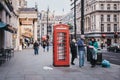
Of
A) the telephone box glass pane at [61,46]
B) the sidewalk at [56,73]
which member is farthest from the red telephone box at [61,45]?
the sidewalk at [56,73]

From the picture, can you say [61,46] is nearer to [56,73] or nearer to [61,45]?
[61,45]

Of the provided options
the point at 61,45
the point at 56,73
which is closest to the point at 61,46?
the point at 61,45

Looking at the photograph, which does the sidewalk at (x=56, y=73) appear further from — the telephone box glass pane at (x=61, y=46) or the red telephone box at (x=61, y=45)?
the telephone box glass pane at (x=61, y=46)

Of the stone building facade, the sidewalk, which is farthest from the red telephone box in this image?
the stone building facade

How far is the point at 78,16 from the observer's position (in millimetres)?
139500

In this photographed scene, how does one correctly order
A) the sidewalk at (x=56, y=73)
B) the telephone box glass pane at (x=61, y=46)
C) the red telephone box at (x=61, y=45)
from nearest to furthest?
the sidewalk at (x=56, y=73) < the red telephone box at (x=61, y=45) < the telephone box glass pane at (x=61, y=46)

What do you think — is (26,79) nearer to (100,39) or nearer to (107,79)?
(107,79)

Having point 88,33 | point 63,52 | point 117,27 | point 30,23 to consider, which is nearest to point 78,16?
point 88,33

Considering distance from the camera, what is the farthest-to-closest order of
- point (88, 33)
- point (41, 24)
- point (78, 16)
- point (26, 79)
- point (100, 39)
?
point (41, 24)
point (78, 16)
point (88, 33)
point (100, 39)
point (26, 79)

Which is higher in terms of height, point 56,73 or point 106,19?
point 106,19

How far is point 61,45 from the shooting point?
69.2 feet

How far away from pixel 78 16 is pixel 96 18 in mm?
33036

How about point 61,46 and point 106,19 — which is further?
point 106,19

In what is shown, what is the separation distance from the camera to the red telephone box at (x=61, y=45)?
68.6ft
